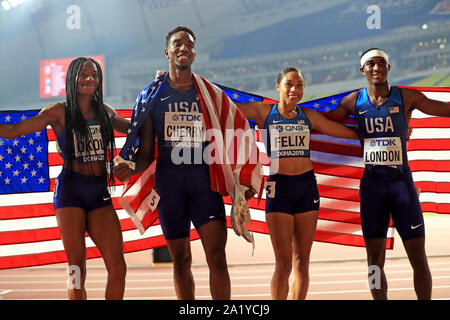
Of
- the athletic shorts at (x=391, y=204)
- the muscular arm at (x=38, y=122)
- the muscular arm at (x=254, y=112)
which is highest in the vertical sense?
the muscular arm at (x=254, y=112)

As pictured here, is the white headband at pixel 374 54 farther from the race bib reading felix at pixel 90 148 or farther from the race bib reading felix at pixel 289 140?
the race bib reading felix at pixel 90 148

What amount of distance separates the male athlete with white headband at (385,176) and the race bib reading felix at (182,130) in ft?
4.31

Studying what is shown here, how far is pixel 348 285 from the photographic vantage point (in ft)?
23.5

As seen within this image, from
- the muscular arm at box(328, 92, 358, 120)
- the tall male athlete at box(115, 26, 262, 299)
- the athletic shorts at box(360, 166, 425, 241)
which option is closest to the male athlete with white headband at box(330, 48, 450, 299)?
the athletic shorts at box(360, 166, 425, 241)

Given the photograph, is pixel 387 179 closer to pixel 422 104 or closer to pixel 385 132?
pixel 385 132

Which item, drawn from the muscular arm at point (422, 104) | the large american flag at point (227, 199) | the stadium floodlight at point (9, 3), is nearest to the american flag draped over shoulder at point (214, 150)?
the large american flag at point (227, 199)

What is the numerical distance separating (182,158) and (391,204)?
159 centimetres

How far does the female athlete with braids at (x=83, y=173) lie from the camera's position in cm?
357

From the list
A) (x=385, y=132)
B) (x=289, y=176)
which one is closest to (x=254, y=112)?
(x=289, y=176)

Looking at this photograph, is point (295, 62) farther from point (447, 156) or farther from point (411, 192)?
point (411, 192)

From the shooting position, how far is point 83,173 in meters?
3.66

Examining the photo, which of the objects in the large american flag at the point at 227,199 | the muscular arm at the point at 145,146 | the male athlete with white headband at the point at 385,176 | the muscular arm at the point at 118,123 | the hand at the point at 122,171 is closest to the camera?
the hand at the point at 122,171

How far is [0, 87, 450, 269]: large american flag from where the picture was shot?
4953mm
